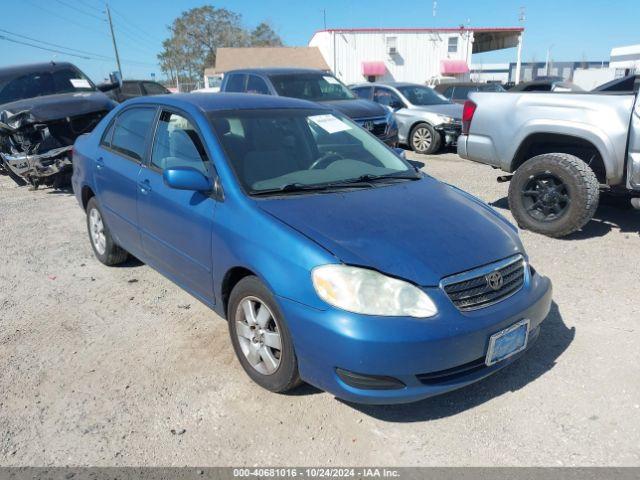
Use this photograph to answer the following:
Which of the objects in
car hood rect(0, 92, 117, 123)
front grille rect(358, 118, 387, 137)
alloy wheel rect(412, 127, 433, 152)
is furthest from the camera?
alloy wheel rect(412, 127, 433, 152)

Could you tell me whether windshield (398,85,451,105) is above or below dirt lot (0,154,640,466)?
above

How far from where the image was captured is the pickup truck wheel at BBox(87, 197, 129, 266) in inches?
189

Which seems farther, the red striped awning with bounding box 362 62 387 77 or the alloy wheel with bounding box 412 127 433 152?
the red striped awning with bounding box 362 62 387 77

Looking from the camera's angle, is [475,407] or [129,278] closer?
[475,407]

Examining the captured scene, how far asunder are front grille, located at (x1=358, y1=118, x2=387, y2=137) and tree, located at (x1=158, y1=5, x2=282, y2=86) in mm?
64814

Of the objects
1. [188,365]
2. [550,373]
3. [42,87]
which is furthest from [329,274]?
[42,87]

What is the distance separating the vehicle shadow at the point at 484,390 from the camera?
109 inches

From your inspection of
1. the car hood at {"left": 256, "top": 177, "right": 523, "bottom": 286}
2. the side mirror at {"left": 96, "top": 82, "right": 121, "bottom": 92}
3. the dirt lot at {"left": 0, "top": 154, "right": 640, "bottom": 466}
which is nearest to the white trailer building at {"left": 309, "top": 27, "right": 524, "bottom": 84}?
the side mirror at {"left": 96, "top": 82, "right": 121, "bottom": 92}

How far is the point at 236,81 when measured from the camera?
384 inches

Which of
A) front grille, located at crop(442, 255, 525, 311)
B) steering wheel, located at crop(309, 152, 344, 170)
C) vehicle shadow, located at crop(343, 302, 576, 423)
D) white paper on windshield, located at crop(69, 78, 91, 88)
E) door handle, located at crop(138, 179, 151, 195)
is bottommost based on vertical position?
vehicle shadow, located at crop(343, 302, 576, 423)

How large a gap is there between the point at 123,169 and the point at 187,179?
1342mm

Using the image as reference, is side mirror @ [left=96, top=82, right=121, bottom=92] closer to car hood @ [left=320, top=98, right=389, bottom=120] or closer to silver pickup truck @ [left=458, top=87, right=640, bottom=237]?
car hood @ [left=320, top=98, right=389, bottom=120]

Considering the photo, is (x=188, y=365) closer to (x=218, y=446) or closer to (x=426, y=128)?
(x=218, y=446)

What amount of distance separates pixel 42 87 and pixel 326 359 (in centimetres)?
894
